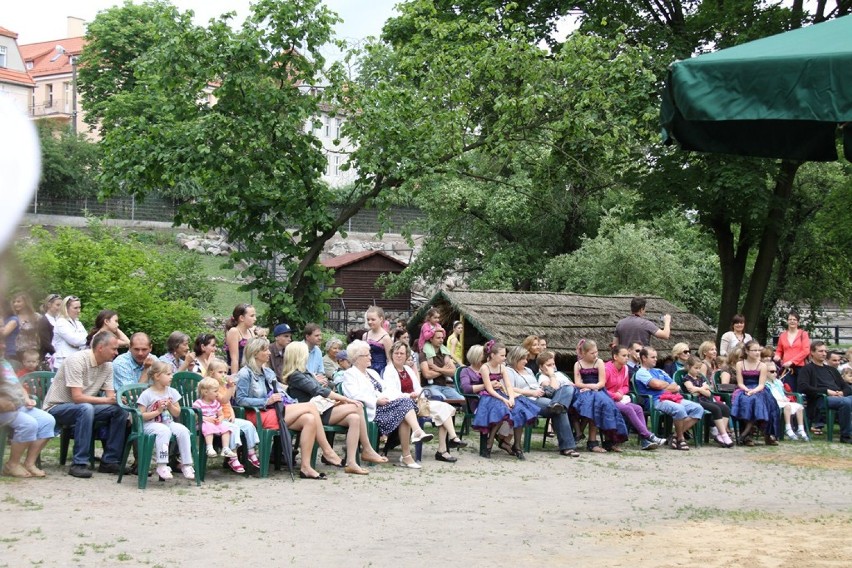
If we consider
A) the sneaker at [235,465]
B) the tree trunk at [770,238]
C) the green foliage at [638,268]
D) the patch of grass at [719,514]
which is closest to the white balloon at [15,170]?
the patch of grass at [719,514]

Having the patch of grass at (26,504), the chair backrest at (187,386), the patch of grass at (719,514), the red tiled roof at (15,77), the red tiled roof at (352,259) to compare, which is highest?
the red tiled roof at (352,259)

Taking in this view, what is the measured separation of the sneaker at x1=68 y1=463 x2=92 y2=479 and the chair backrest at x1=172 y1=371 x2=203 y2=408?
1.18 m

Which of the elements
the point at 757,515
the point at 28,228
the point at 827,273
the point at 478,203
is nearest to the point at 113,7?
the point at 478,203

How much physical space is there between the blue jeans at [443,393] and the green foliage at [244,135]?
317 cm

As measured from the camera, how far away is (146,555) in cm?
682

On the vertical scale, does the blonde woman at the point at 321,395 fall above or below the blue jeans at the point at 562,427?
above

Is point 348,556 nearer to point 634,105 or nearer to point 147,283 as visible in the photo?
point 147,283

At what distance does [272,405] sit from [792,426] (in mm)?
9173

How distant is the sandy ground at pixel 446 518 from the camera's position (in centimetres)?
708

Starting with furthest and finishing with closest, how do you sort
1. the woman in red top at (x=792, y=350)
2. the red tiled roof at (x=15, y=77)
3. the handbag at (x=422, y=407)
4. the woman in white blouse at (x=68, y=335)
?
the woman in red top at (x=792, y=350) → the handbag at (x=422, y=407) → the woman in white blouse at (x=68, y=335) → the red tiled roof at (x=15, y=77)

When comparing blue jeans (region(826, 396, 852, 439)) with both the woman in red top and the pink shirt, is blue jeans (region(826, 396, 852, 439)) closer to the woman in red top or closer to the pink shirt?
the woman in red top

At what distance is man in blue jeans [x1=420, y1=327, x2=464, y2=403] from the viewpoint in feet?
45.1

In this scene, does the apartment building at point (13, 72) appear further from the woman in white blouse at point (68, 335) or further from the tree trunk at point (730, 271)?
the tree trunk at point (730, 271)

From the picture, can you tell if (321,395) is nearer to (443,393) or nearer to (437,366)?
(443,393)
